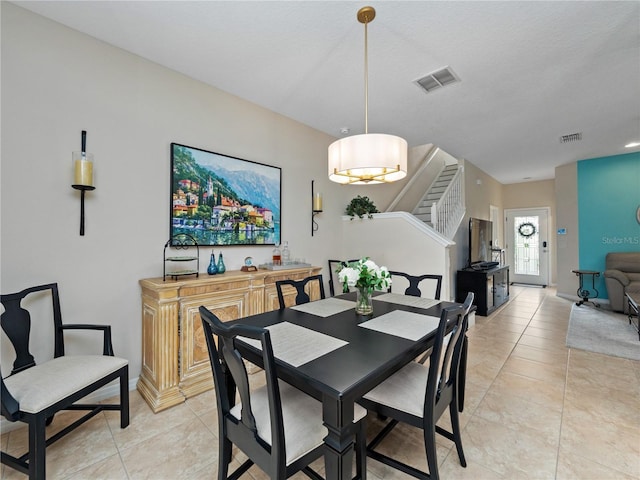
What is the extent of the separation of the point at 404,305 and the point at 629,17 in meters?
2.64

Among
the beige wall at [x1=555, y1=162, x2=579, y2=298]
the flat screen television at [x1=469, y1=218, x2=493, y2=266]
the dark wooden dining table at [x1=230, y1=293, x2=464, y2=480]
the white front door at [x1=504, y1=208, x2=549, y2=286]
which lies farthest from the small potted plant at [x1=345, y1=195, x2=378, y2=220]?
the white front door at [x1=504, y1=208, x2=549, y2=286]

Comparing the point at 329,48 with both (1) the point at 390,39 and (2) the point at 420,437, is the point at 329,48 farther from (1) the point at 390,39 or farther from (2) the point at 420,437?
(2) the point at 420,437

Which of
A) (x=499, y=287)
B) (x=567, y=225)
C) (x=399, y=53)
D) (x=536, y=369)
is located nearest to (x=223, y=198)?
(x=399, y=53)

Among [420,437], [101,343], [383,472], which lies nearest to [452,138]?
[420,437]

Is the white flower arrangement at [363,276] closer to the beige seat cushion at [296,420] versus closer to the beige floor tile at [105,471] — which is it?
the beige seat cushion at [296,420]

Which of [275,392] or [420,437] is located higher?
[275,392]

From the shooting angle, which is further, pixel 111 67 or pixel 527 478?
pixel 111 67

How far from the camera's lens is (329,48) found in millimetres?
2322

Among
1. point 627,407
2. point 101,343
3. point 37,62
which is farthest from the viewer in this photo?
point 101,343

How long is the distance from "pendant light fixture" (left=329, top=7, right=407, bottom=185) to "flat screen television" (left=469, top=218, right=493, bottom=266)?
3.57m

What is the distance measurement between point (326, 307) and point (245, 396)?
104 centimetres

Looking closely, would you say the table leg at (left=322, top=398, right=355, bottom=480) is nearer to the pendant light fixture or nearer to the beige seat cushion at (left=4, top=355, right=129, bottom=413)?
the pendant light fixture

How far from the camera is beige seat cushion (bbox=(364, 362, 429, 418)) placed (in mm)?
1383

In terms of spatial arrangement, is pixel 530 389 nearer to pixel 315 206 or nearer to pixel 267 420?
pixel 267 420
